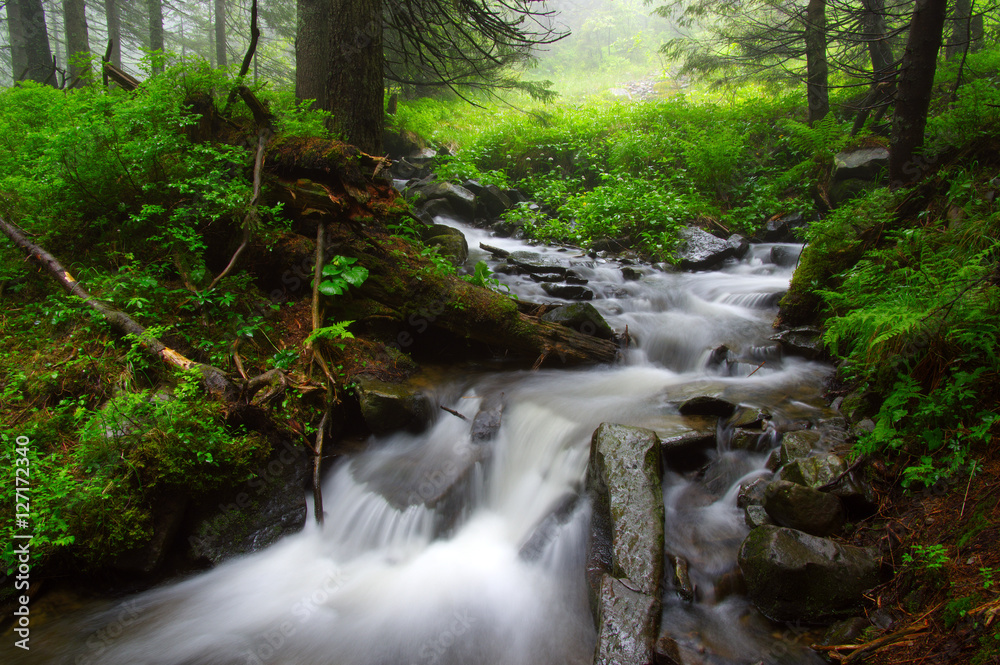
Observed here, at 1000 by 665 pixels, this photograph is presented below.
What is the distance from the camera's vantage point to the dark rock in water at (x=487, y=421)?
4402mm

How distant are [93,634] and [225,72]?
5.34 metres

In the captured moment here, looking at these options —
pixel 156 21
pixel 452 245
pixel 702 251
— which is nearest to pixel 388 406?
pixel 452 245

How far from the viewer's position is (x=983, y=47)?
1168 centimetres

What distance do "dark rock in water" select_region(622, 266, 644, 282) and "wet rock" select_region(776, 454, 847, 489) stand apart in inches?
205

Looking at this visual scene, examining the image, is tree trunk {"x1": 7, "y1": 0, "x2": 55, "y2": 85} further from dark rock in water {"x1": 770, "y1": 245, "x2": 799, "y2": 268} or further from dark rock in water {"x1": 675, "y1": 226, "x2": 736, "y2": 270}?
dark rock in water {"x1": 770, "y1": 245, "x2": 799, "y2": 268}

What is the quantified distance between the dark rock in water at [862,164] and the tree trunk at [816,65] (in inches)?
111

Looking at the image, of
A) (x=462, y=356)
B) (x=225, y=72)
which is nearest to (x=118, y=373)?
(x=462, y=356)

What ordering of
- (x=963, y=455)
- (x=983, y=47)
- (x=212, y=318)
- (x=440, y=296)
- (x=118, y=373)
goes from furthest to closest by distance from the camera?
(x=983, y=47) → (x=440, y=296) → (x=212, y=318) → (x=118, y=373) → (x=963, y=455)

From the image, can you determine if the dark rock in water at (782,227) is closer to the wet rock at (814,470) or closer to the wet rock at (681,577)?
the wet rock at (814,470)

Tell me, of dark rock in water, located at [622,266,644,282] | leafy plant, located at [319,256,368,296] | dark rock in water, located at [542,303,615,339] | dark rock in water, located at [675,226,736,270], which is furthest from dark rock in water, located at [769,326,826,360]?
leafy plant, located at [319,256,368,296]

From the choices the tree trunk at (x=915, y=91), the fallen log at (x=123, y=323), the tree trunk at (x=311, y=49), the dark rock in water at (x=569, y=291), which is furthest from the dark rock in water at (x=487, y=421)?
the tree trunk at (x=915, y=91)

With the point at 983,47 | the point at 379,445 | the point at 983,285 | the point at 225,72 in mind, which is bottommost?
the point at 379,445

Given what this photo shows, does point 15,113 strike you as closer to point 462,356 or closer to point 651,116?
point 462,356

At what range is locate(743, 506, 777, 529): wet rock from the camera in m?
3.19
